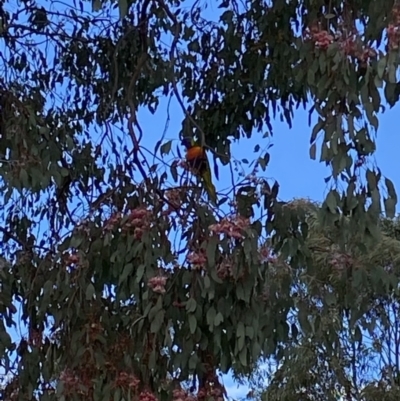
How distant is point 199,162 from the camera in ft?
7.23

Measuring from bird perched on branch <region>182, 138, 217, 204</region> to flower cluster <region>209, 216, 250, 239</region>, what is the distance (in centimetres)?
22

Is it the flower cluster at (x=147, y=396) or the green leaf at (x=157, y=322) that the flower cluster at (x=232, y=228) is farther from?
the flower cluster at (x=147, y=396)

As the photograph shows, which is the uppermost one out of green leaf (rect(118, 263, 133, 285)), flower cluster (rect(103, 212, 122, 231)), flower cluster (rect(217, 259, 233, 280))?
flower cluster (rect(103, 212, 122, 231))

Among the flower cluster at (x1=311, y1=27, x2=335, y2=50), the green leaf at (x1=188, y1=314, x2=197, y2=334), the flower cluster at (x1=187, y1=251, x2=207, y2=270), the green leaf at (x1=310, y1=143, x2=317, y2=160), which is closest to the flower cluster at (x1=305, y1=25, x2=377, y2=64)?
the flower cluster at (x1=311, y1=27, x2=335, y2=50)

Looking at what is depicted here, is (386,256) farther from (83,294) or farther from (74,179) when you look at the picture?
(83,294)

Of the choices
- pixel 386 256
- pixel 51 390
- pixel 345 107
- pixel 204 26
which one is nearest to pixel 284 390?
pixel 386 256

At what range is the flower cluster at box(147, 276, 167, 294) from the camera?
1897 mm

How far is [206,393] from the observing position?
1903 millimetres

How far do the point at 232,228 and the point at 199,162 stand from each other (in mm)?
369

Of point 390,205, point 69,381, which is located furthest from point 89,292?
point 390,205

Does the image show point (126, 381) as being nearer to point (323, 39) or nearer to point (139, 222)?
point (139, 222)

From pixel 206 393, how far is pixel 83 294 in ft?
1.31

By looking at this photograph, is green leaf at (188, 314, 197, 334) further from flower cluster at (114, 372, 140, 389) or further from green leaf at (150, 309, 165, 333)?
flower cluster at (114, 372, 140, 389)

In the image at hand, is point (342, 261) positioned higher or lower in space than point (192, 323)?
higher
